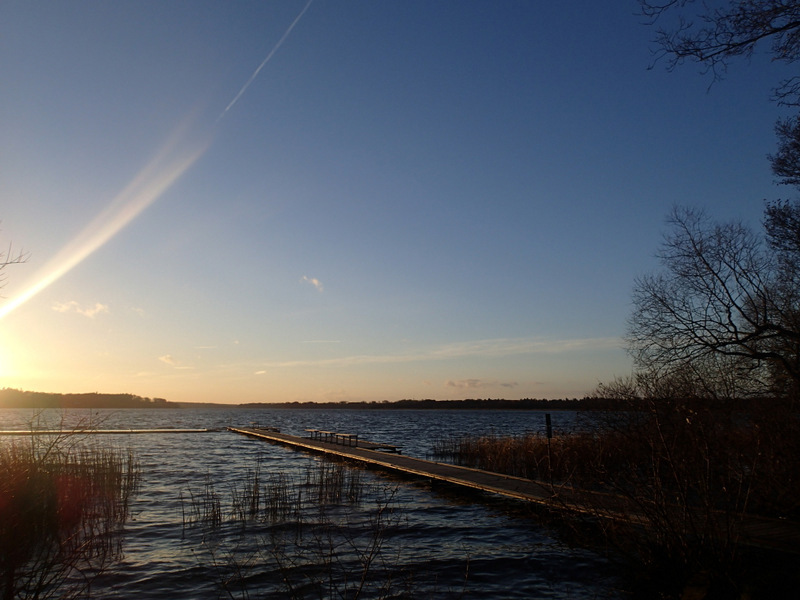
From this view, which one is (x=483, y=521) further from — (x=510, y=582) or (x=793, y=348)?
(x=793, y=348)

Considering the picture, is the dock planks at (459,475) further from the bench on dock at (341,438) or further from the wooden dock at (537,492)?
the bench on dock at (341,438)

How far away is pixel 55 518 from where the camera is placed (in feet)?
33.3

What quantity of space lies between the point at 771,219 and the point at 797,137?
2.55m

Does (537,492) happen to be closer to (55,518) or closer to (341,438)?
(55,518)

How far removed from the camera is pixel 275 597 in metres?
7.73

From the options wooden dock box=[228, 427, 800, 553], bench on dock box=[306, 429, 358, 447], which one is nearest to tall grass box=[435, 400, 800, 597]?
wooden dock box=[228, 427, 800, 553]

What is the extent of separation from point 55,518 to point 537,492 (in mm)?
10090

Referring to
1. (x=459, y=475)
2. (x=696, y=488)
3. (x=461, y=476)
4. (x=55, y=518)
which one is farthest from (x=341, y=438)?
(x=696, y=488)

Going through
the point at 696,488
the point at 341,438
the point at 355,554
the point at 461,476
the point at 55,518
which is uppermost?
the point at 696,488

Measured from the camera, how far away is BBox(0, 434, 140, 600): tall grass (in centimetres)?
548

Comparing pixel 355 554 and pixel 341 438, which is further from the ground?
pixel 341 438

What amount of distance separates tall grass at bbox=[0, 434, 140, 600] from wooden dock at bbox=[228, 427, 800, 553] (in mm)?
6621

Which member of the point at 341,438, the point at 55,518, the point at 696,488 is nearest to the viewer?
the point at 696,488

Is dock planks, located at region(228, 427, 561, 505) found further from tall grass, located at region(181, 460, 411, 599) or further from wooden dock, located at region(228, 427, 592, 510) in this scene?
tall grass, located at region(181, 460, 411, 599)
